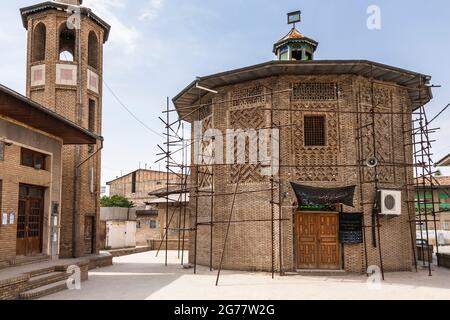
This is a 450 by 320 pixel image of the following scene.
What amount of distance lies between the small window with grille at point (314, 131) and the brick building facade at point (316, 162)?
38mm

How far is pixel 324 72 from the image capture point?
1647cm

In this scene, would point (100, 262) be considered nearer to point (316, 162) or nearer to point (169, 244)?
point (316, 162)

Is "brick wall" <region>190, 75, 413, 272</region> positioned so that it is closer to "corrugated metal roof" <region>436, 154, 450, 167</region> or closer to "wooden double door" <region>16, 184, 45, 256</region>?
"corrugated metal roof" <region>436, 154, 450, 167</region>

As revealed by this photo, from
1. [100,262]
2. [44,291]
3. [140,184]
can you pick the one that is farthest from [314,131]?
[140,184]

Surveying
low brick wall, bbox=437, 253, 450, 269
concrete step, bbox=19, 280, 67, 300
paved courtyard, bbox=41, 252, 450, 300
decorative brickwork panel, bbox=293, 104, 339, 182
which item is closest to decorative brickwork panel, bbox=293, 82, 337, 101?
decorative brickwork panel, bbox=293, 104, 339, 182

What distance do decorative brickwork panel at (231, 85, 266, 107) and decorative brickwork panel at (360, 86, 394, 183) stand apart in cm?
383

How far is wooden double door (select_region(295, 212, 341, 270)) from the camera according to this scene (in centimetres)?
1595

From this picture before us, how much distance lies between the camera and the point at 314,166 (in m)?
16.2

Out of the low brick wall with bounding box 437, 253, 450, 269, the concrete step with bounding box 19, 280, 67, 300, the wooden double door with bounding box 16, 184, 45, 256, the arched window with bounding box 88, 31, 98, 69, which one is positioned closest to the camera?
the concrete step with bounding box 19, 280, 67, 300

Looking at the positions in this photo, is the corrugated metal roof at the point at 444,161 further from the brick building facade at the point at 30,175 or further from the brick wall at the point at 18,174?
the brick wall at the point at 18,174

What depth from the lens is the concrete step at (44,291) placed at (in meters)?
11.0

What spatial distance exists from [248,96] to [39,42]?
1015 centimetres
